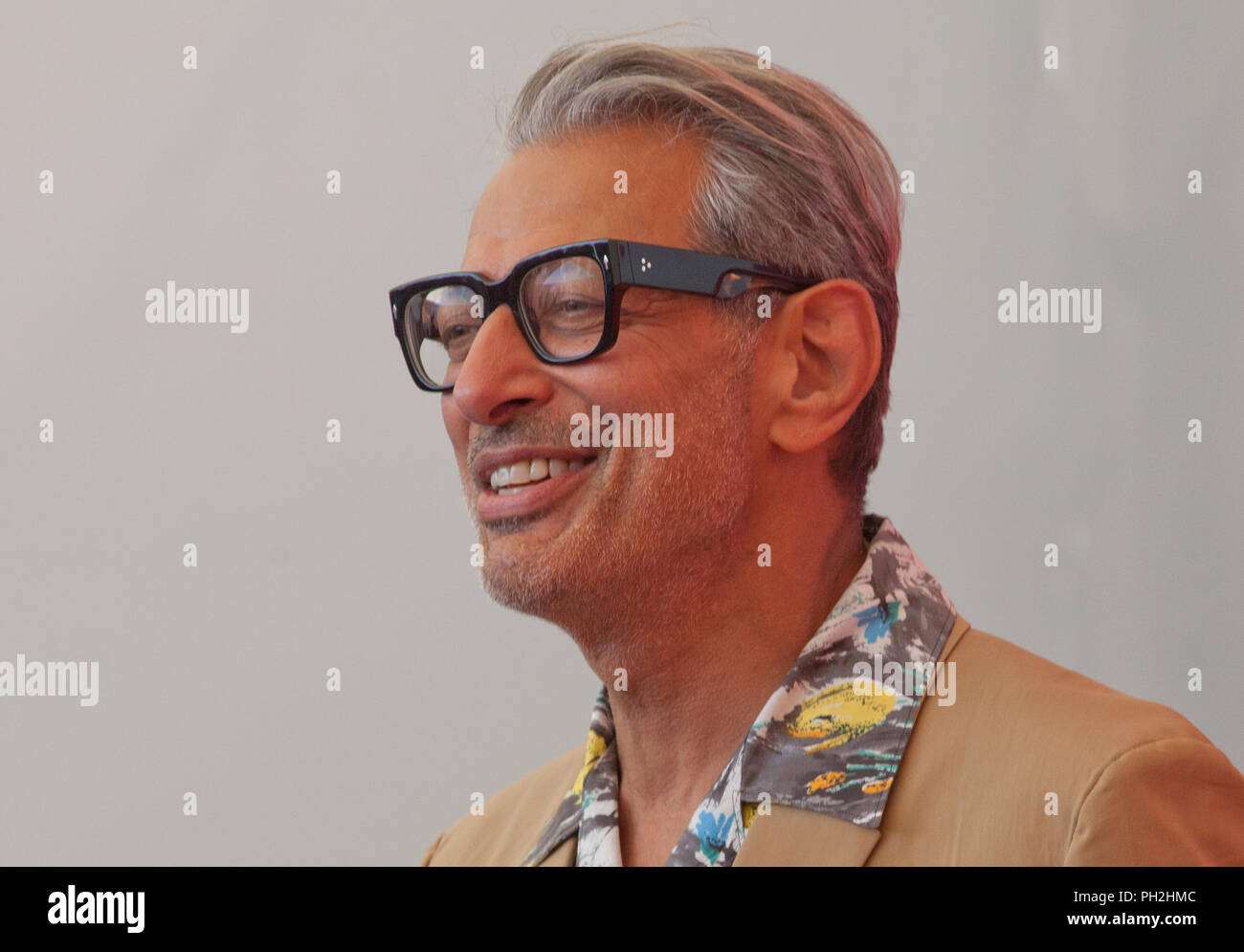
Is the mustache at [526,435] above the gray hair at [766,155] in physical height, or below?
below

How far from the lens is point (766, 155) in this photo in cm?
167

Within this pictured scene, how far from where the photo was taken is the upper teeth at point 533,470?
1.60m

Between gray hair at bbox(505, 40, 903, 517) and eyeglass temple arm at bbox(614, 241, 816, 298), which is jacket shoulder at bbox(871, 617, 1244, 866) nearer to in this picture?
gray hair at bbox(505, 40, 903, 517)

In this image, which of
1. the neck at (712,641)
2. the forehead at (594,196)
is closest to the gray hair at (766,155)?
the forehead at (594,196)

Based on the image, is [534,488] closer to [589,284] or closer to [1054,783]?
[589,284]

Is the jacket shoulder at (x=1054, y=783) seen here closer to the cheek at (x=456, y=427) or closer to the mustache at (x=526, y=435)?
the mustache at (x=526, y=435)

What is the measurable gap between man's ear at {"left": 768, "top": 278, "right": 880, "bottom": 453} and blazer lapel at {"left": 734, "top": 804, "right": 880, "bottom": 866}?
43 centimetres

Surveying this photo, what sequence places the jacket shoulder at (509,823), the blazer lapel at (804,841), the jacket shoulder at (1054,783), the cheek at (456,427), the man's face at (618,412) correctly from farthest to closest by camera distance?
the jacket shoulder at (509,823) → the cheek at (456,427) → the man's face at (618,412) → the blazer lapel at (804,841) → the jacket shoulder at (1054,783)

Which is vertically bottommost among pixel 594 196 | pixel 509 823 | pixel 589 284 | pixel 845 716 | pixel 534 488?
pixel 509 823

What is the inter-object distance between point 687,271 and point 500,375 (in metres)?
0.25

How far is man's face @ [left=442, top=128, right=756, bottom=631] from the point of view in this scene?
1.57m

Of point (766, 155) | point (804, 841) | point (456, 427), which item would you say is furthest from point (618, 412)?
point (804, 841)

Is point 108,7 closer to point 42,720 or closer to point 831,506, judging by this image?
point 42,720

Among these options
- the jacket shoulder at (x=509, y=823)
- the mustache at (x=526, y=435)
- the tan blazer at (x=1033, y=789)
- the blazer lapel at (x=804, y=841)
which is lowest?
the jacket shoulder at (x=509, y=823)
